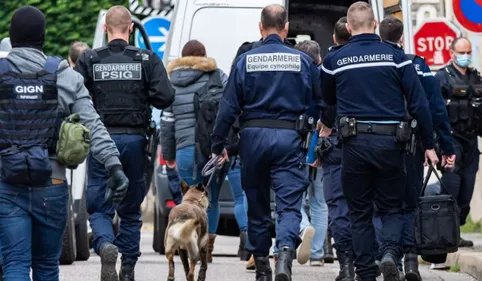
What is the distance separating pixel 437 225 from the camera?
34.6 ft

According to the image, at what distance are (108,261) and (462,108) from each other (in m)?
5.17

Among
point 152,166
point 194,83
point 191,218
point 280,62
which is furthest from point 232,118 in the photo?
point 152,166

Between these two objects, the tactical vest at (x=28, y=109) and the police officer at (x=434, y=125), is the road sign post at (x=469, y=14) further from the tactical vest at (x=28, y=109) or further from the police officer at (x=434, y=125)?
the tactical vest at (x=28, y=109)

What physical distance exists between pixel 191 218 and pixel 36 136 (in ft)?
12.0

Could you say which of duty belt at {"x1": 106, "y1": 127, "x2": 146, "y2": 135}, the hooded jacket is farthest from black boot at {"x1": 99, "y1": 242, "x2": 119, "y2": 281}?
the hooded jacket

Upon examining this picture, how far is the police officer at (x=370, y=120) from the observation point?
10.0 metres

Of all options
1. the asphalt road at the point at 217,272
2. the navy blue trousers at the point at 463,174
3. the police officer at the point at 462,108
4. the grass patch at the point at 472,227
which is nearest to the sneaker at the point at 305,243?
the asphalt road at the point at 217,272

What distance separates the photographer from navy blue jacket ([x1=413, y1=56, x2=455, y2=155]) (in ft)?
36.1

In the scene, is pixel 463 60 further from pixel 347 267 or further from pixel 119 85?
pixel 119 85

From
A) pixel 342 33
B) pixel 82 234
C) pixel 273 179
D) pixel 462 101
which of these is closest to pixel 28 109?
pixel 273 179

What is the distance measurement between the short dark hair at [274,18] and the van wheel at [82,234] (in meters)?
4.14

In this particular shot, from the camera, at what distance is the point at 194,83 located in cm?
1334

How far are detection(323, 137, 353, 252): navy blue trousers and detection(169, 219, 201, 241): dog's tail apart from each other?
1027 mm

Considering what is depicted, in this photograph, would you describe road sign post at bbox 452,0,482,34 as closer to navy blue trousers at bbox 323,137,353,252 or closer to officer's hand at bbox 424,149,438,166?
navy blue trousers at bbox 323,137,353,252
